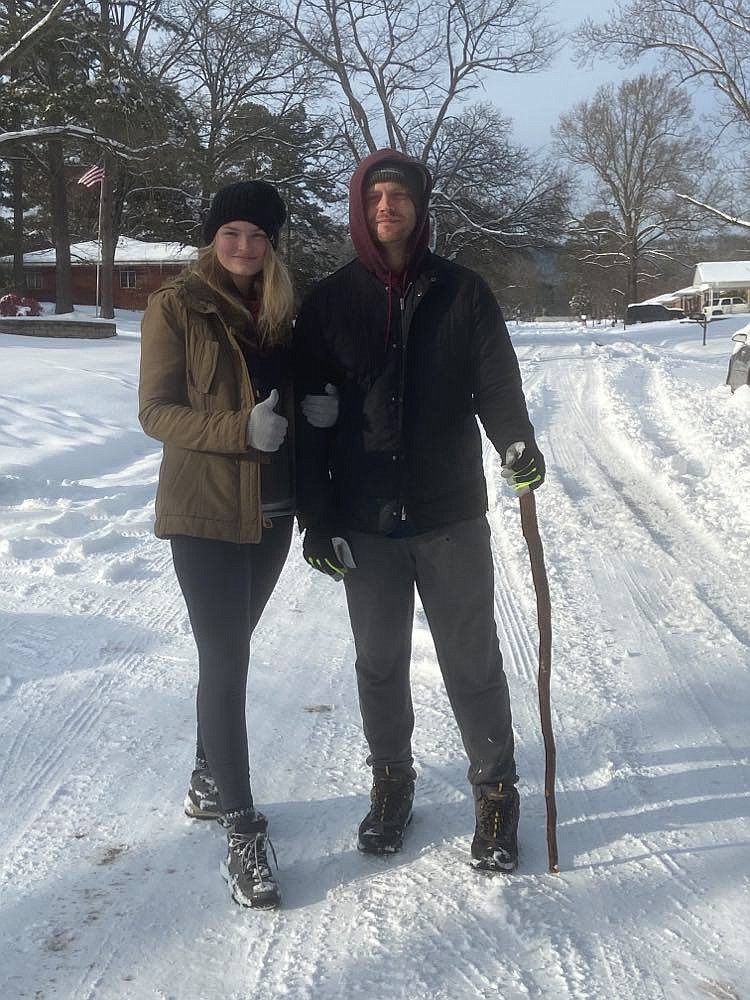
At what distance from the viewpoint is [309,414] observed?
9.35 ft

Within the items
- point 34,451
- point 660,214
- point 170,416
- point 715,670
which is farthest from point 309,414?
point 660,214

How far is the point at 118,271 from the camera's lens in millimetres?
50781

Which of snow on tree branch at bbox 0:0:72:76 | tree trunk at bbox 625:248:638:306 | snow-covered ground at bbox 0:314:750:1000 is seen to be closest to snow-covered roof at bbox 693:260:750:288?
tree trunk at bbox 625:248:638:306

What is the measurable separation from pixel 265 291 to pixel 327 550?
2.59ft

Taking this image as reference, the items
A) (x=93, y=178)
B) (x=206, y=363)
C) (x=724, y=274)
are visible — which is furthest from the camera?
(x=724, y=274)

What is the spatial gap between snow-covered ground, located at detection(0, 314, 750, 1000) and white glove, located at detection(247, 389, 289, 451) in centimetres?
124

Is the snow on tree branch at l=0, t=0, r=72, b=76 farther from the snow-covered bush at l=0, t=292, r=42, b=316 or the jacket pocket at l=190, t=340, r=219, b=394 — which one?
the jacket pocket at l=190, t=340, r=219, b=394

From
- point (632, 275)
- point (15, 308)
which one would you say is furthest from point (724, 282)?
point (15, 308)

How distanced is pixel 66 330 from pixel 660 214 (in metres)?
42.4

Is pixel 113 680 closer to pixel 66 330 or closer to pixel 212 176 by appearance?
pixel 66 330

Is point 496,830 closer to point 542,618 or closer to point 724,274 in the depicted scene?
point 542,618

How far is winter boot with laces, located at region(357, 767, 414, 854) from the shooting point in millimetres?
2883

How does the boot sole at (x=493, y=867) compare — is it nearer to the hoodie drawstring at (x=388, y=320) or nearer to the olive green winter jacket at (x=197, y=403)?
the olive green winter jacket at (x=197, y=403)

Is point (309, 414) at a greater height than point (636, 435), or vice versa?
point (309, 414)
